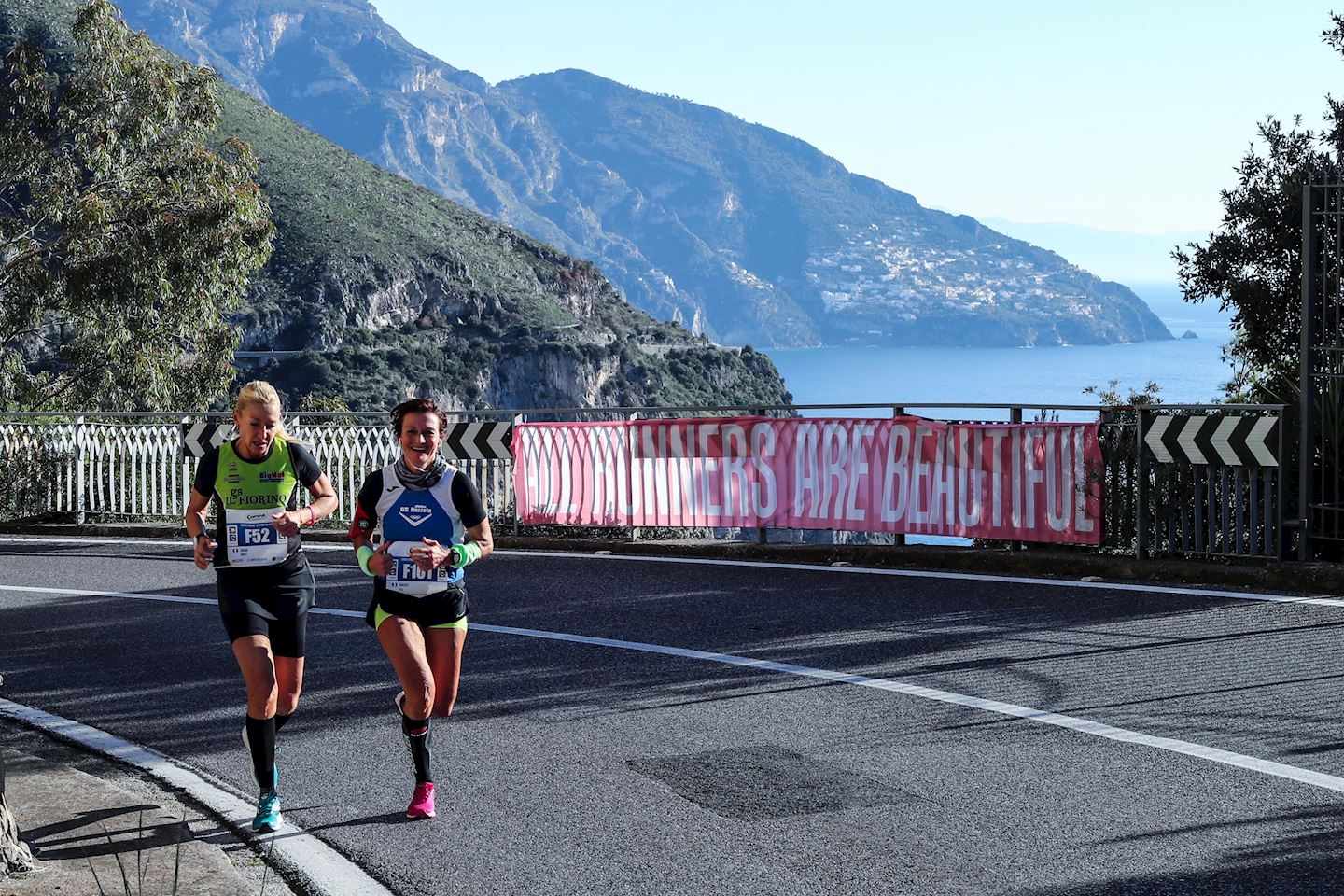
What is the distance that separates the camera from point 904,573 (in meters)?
12.0

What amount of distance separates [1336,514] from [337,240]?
114943mm

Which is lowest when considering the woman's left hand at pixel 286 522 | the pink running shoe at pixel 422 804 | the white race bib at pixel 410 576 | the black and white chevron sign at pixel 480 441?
the pink running shoe at pixel 422 804

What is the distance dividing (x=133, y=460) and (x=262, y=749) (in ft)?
41.8

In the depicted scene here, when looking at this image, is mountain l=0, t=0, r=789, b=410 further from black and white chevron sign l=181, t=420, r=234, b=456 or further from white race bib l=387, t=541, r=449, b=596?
white race bib l=387, t=541, r=449, b=596

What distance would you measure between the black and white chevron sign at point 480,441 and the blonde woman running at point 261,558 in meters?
8.96

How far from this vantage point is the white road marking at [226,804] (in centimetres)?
489

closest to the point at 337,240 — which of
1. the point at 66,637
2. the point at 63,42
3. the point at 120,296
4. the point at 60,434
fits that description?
the point at 63,42

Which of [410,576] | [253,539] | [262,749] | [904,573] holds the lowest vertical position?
[262,749]

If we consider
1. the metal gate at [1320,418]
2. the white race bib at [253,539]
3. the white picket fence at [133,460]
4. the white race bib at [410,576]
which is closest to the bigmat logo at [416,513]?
the white race bib at [410,576]

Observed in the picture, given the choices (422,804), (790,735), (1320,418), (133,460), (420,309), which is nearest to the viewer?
(422,804)

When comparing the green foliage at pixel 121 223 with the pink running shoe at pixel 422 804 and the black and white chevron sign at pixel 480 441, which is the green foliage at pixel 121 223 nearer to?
the black and white chevron sign at pixel 480 441

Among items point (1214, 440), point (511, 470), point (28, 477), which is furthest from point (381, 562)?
point (28, 477)

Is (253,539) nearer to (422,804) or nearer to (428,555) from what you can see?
(428,555)

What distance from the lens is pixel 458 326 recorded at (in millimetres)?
132500
